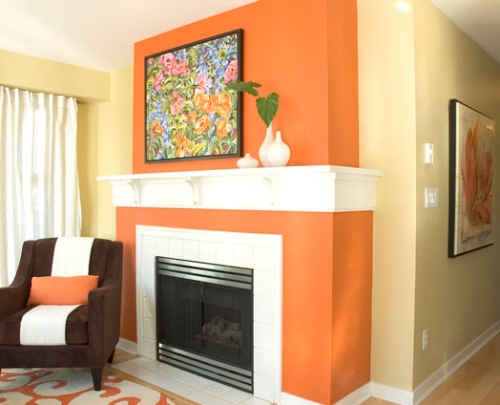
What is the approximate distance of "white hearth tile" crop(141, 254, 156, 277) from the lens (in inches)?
131

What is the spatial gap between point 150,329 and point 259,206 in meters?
1.38

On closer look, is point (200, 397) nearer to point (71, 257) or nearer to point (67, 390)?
point (67, 390)

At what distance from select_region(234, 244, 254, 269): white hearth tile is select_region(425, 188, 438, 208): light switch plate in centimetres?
107

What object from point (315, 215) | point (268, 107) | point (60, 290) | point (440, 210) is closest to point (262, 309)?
point (315, 215)

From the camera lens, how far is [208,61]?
3029 mm

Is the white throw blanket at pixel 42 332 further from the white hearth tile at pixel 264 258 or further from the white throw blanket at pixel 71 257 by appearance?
the white hearth tile at pixel 264 258

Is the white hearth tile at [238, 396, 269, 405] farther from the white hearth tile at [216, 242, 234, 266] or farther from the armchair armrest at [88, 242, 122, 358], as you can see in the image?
the armchair armrest at [88, 242, 122, 358]

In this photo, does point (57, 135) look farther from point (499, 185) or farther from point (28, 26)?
point (499, 185)

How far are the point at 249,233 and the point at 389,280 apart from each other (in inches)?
34.1

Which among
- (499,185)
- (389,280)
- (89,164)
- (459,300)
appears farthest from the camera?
(89,164)

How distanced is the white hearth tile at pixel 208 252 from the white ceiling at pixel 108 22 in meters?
1.51

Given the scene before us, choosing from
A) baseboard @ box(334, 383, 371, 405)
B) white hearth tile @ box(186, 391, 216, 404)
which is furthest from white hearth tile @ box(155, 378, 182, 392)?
baseboard @ box(334, 383, 371, 405)

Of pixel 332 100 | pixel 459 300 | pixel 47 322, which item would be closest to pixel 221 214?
pixel 332 100

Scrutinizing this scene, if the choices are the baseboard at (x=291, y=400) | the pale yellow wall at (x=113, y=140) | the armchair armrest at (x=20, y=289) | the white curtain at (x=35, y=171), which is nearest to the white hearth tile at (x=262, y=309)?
the baseboard at (x=291, y=400)
